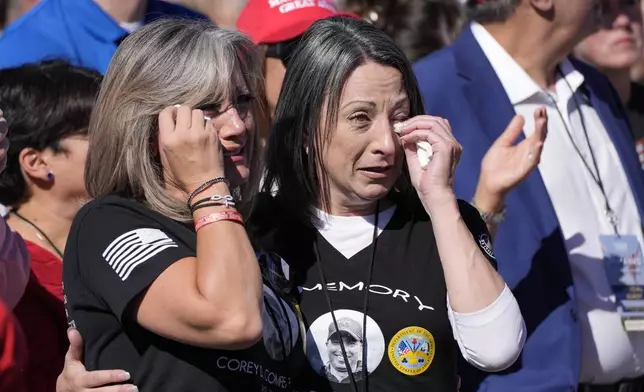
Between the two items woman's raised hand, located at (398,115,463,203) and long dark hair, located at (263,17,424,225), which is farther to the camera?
long dark hair, located at (263,17,424,225)

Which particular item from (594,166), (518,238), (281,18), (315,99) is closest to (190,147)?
(315,99)

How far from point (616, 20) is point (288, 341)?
109 inches

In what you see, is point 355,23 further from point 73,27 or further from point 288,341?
point 73,27

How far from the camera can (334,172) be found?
10.0 ft

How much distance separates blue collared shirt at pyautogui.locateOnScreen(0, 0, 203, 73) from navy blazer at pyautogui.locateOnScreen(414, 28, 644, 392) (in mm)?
1035

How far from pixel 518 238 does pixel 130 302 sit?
1.66 meters

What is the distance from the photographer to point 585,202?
156 inches

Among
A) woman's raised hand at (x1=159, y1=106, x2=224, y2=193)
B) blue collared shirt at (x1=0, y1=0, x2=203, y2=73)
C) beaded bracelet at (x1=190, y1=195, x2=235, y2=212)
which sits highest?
woman's raised hand at (x1=159, y1=106, x2=224, y2=193)

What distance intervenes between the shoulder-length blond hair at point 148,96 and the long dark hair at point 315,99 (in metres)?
0.30

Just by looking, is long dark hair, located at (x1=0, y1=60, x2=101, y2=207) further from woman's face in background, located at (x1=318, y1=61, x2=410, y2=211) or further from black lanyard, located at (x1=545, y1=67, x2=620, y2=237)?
black lanyard, located at (x1=545, y1=67, x2=620, y2=237)

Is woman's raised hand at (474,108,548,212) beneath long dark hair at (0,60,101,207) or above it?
beneath

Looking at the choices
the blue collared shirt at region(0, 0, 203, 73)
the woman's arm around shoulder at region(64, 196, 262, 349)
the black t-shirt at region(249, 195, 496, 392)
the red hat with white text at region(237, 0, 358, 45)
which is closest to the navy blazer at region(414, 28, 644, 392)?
the red hat with white text at region(237, 0, 358, 45)

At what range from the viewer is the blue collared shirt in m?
3.96

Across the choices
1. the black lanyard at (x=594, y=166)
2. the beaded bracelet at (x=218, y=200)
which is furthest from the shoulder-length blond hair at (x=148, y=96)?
the black lanyard at (x=594, y=166)
